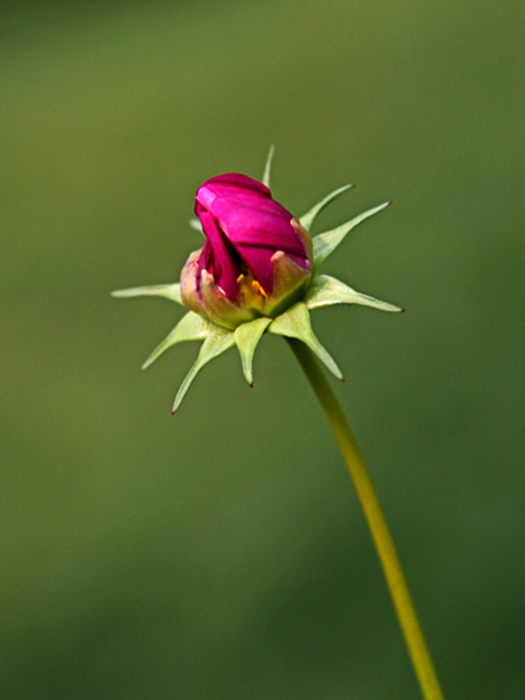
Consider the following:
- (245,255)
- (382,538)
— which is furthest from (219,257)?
(382,538)

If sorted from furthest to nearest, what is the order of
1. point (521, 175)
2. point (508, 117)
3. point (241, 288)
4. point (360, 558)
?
point (508, 117) < point (521, 175) < point (360, 558) < point (241, 288)

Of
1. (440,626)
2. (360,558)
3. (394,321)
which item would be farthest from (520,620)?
(394,321)

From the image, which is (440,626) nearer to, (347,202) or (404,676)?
(404,676)

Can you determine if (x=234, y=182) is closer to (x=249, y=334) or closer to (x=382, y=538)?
(x=249, y=334)

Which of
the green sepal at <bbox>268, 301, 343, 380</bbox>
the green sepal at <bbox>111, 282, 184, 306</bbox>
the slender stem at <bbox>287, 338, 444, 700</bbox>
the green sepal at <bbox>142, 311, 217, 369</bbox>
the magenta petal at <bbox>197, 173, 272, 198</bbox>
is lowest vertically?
the slender stem at <bbox>287, 338, 444, 700</bbox>

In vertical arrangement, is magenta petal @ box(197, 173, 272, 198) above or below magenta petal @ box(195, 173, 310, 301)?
above
